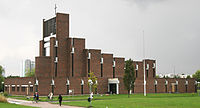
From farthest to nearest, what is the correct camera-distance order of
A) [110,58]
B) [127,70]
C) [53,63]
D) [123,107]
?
[110,58] → [53,63] → [127,70] → [123,107]

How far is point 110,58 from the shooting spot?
90938 mm

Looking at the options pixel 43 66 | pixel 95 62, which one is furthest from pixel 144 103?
pixel 43 66

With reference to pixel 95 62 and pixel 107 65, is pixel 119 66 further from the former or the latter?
pixel 95 62

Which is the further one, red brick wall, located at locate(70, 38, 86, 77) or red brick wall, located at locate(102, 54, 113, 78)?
red brick wall, located at locate(102, 54, 113, 78)

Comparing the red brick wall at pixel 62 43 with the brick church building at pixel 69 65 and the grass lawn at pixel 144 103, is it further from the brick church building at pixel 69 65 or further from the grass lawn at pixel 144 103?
the grass lawn at pixel 144 103

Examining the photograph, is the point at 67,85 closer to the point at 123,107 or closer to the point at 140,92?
the point at 140,92

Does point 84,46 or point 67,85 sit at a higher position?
point 84,46

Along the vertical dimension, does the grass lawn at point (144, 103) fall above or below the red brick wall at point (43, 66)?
below

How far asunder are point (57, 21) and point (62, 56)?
1009 cm

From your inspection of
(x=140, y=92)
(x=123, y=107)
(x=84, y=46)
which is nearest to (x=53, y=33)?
(x=84, y=46)

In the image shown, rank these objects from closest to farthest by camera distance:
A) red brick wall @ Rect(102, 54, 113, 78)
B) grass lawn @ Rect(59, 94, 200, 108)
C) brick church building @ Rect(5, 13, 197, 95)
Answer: grass lawn @ Rect(59, 94, 200, 108)
brick church building @ Rect(5, 13, 197, 95)
red brick wall @ Rect(102, 54, 113, 78)

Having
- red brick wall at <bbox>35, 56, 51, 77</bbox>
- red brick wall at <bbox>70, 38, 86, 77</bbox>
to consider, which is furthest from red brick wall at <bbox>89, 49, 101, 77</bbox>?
red brick wall at <bbox>35, 56, 51, 77</bbox>

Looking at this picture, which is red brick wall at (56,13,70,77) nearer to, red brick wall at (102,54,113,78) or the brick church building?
the brick church building

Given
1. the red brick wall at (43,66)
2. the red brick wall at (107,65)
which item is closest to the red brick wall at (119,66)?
the red brick wall at (107,65)
